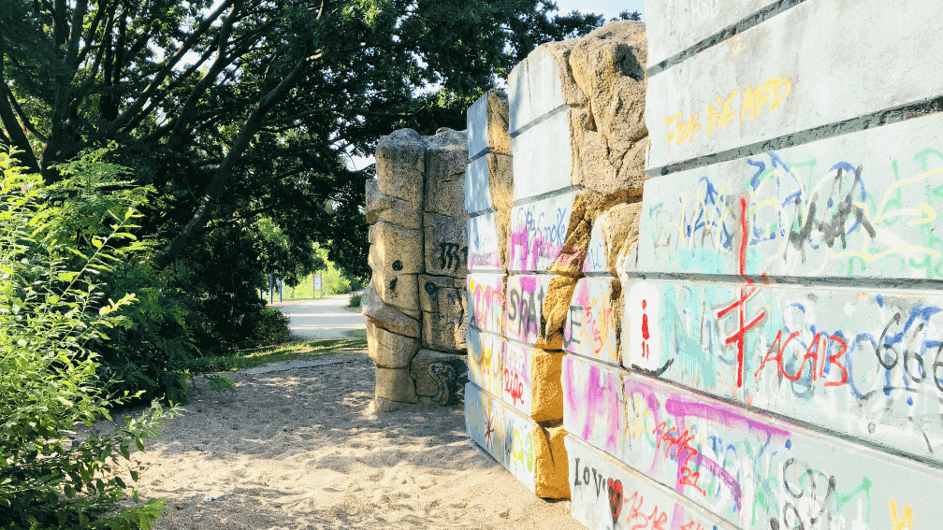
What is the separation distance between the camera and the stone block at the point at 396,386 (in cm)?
758

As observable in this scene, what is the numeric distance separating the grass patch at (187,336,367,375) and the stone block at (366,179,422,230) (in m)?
2.76

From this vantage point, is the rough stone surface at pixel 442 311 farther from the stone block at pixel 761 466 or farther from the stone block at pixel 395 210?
the stone block at pixel 761 466

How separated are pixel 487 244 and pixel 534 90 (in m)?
1.45

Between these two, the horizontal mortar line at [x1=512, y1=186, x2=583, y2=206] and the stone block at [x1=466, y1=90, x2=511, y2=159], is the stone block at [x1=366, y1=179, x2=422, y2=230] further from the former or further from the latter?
the horizontal mortar line at [x1=512, y1=186, x2=583, y2=206]

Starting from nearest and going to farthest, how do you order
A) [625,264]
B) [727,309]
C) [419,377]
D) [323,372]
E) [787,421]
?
1. [787,421]
2. [727,309]
3. [625,264]
4. [419,377]
5. [323,372]

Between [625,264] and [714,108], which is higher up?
[714,108]

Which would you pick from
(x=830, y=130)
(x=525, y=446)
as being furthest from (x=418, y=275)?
(x=830, y=130)

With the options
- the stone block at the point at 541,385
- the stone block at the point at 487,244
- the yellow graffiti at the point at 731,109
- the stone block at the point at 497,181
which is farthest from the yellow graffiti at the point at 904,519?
the stone block at the point at 497,181

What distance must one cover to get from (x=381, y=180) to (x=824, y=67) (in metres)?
5.92

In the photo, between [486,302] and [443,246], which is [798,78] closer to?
[486,302]

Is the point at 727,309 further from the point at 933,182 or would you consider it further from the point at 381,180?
the point at 381,180

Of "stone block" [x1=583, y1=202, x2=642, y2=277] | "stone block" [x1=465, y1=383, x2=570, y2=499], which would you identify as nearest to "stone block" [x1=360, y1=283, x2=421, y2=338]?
"stone block" [x1=465, y1=383, x2=570, y2=499]

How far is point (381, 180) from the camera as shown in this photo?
7.66 metres

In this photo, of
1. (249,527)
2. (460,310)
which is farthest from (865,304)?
(460,310)
